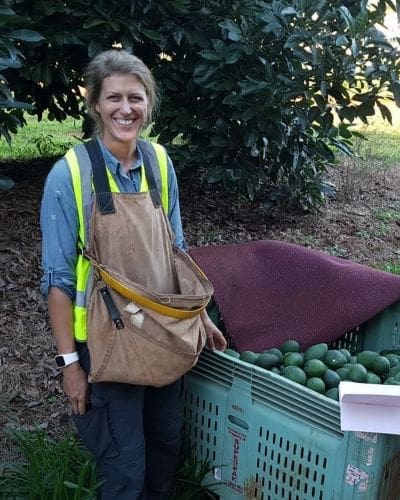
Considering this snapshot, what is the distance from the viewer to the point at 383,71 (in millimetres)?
4512

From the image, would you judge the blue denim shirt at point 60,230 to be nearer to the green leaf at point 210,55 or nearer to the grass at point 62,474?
the grass at point 62,474

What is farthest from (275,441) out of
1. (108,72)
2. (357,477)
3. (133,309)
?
(108,72)

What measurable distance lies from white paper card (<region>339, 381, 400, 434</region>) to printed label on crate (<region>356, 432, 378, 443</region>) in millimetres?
80

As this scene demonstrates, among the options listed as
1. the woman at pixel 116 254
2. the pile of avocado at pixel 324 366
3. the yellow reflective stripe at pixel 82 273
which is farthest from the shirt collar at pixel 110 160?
the pile of avocado at pixel 324 366

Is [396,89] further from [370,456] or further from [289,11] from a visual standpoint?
[370,456]

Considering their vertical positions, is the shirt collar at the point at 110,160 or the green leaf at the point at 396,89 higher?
the green leaf at the point at 396,89

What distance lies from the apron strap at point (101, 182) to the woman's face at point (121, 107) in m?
0.09

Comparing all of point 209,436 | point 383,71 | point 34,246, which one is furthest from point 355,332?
point 34,246

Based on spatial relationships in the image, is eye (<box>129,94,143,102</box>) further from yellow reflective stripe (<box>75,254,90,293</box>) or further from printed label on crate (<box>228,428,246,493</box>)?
printed label on crate (<box>228,428,246,493</box>)

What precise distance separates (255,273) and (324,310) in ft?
1.26

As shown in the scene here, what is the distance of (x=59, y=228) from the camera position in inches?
90.1

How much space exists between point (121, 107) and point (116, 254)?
0.52 meters

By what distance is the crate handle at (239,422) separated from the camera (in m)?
2.61

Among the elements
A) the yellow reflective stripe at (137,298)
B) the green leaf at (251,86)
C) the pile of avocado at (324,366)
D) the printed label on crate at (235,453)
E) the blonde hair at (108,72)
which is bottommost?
the printed label on crate at (235,453)
